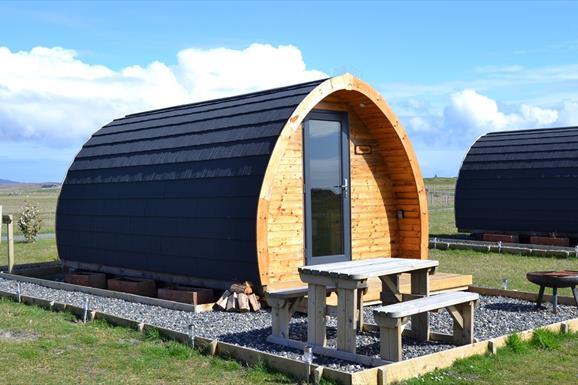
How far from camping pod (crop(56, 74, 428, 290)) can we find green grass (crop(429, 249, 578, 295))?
78.1 inches

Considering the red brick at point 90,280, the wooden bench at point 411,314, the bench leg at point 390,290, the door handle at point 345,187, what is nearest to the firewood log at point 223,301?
the bench leg at point 390,290

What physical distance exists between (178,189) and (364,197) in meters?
3.21

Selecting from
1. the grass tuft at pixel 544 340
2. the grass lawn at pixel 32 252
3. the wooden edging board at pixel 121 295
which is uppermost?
the grass lawn at pixel 32 252

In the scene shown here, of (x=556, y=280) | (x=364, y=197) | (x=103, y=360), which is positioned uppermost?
(x=364, y=197)

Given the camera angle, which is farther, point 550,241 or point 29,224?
point 29,224

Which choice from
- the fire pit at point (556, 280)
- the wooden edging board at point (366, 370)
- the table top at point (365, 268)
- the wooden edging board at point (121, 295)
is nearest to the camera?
the wooden edging board at point (366, 370)

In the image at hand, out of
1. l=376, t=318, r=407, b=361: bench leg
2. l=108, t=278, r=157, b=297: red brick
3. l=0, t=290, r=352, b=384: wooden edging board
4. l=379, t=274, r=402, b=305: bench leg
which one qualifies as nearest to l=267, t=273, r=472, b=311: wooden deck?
l=379, t=274, r=402, b=305: bench leg

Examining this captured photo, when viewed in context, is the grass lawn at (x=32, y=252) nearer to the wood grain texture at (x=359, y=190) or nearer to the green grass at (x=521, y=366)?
the wood grain texture at (x=359, y=190)

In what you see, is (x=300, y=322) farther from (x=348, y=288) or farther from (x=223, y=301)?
(x=348, y=288)

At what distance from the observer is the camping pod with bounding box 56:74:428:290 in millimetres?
10523

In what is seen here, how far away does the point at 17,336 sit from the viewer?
29.3 feet

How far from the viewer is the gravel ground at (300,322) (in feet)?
26.5

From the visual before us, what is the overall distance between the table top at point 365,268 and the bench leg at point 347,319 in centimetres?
21

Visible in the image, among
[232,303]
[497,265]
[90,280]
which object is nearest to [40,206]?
[90,280]
